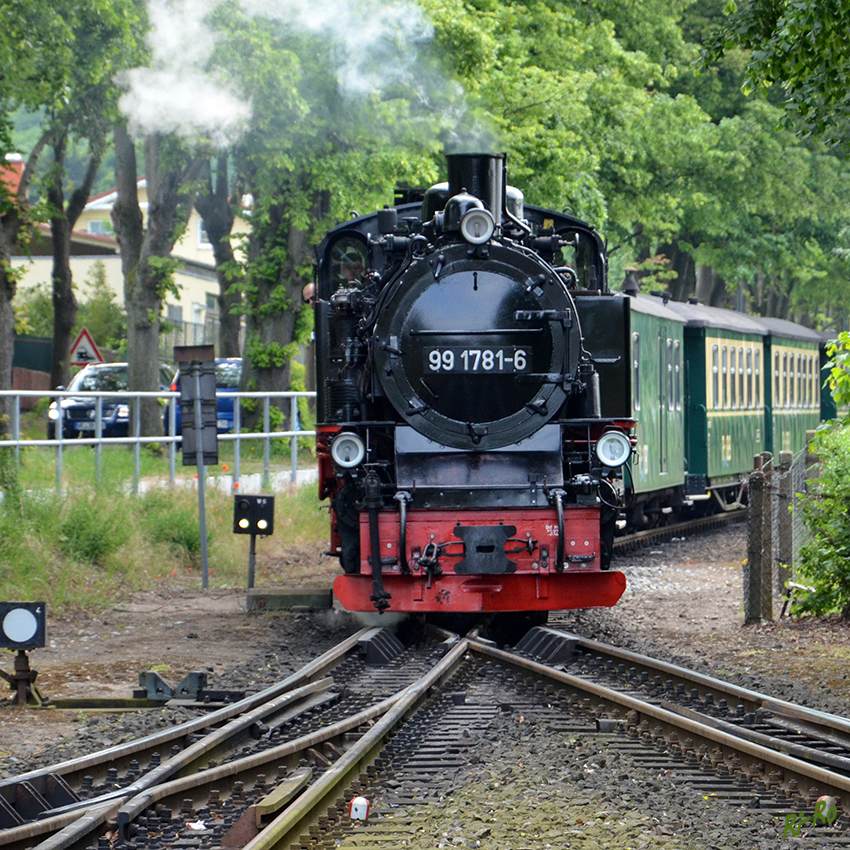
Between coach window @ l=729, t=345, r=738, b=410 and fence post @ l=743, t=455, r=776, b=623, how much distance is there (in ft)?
29.9

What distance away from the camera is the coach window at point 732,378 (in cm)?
1974

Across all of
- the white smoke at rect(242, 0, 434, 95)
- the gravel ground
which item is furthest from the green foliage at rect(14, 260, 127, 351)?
the gravel ground

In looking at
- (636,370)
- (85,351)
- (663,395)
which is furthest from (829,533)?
(85,351)

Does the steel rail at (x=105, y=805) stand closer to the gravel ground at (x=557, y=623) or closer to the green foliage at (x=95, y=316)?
the gravel ground at (x=557, y=623)

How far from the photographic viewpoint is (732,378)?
65.2 ft

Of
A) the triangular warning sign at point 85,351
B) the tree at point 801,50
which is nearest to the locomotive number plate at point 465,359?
the tree at point 801,50

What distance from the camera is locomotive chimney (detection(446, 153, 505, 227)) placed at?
9.30 meters

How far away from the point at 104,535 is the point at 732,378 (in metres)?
10.5

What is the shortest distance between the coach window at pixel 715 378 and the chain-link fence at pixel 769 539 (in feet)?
21.8

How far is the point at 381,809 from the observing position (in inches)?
211

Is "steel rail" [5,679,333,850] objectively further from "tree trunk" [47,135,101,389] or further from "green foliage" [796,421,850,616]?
"tree trunk" [47,135,101,389]

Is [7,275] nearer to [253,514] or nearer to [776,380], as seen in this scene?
[253,514]

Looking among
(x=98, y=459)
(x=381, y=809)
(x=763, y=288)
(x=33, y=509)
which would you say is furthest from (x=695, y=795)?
(x=763, y=288)

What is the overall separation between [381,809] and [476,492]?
12.8ft
